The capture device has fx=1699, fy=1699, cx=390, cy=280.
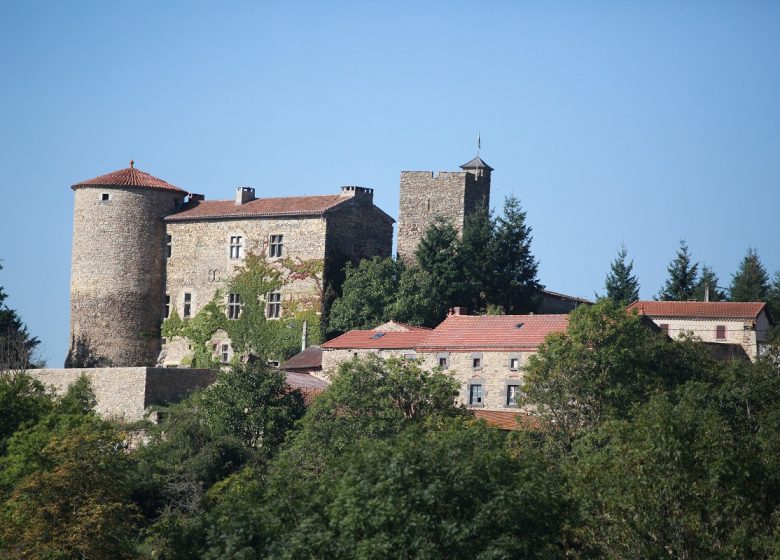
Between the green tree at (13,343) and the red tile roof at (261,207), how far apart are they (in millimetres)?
7868

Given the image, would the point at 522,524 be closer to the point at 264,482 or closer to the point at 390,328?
the point at 264,482

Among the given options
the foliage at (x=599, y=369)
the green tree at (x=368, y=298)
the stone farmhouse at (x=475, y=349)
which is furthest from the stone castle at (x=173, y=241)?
the foliage at (x=599, y=369)

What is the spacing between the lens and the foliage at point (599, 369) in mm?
49062

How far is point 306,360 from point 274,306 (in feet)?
17.2

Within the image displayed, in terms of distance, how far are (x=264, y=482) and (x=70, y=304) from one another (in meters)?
23.9

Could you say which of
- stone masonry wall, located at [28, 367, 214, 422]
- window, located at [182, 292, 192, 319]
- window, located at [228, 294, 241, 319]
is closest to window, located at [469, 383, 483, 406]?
stone masonry wall, located at [28, 367, 214, 422]

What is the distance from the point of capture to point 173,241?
68938 millimetres

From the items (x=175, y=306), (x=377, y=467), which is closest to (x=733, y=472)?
(x=377, y=467)

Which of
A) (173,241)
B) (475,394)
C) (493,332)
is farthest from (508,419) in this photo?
(173,241)

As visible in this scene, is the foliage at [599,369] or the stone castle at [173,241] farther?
the stone castle at [173,241]

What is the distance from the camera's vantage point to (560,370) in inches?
1972

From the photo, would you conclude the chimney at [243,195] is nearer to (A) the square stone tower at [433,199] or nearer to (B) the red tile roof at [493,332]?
(A) the square stone tower at [433,199]

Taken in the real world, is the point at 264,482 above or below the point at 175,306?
below

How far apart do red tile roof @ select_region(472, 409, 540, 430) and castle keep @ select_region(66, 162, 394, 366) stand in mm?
14775
